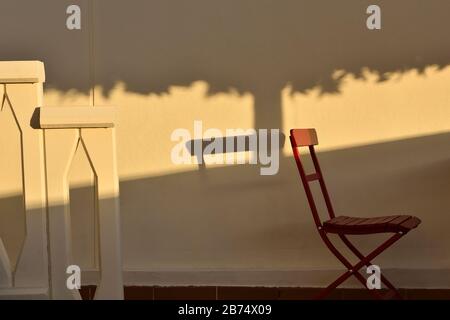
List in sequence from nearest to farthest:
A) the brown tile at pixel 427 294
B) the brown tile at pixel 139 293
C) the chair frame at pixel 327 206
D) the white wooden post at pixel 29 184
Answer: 1. the white wooden post at pixel 29 184
2. the chair frame at pixel 327 206
3. the brown tile at pixel 427 294
4. the brown tile at pixel 139 293

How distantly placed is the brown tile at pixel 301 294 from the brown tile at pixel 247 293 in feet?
0.15

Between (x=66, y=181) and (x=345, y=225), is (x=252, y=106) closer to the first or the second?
(x=345, y=225)

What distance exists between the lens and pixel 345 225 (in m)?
3.82

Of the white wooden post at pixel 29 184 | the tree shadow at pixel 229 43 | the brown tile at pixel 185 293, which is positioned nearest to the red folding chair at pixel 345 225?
the tree shadow at pixel 229 43

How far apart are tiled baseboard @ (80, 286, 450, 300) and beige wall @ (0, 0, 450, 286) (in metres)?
0.11

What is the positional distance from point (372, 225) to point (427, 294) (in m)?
1.04

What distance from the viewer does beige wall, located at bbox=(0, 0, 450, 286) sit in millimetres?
4582

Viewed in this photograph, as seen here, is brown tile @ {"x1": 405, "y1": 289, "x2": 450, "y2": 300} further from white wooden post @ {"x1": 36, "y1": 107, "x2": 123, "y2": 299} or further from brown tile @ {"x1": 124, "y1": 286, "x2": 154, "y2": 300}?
white wooden post @ {"x1": 36, "y1": 107, "x2": 123, "y2": 299}

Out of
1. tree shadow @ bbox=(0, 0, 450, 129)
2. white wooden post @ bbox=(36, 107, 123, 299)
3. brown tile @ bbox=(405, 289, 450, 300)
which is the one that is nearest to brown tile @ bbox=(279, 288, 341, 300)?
brown tile @ bbox=(405, 289, 450, 300)

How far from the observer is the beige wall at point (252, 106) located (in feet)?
15.0

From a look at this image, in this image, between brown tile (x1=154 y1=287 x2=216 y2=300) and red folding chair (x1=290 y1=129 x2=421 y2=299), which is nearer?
red folding chair (x1=290 y1=129 x2=421 y2=299)

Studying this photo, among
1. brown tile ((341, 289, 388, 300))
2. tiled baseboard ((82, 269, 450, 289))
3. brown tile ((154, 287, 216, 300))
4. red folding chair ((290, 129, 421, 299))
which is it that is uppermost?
red folding chair ((290, 129, 421, 299))

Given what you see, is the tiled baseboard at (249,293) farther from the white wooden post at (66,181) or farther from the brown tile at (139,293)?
the white wooden post at (66,181)
